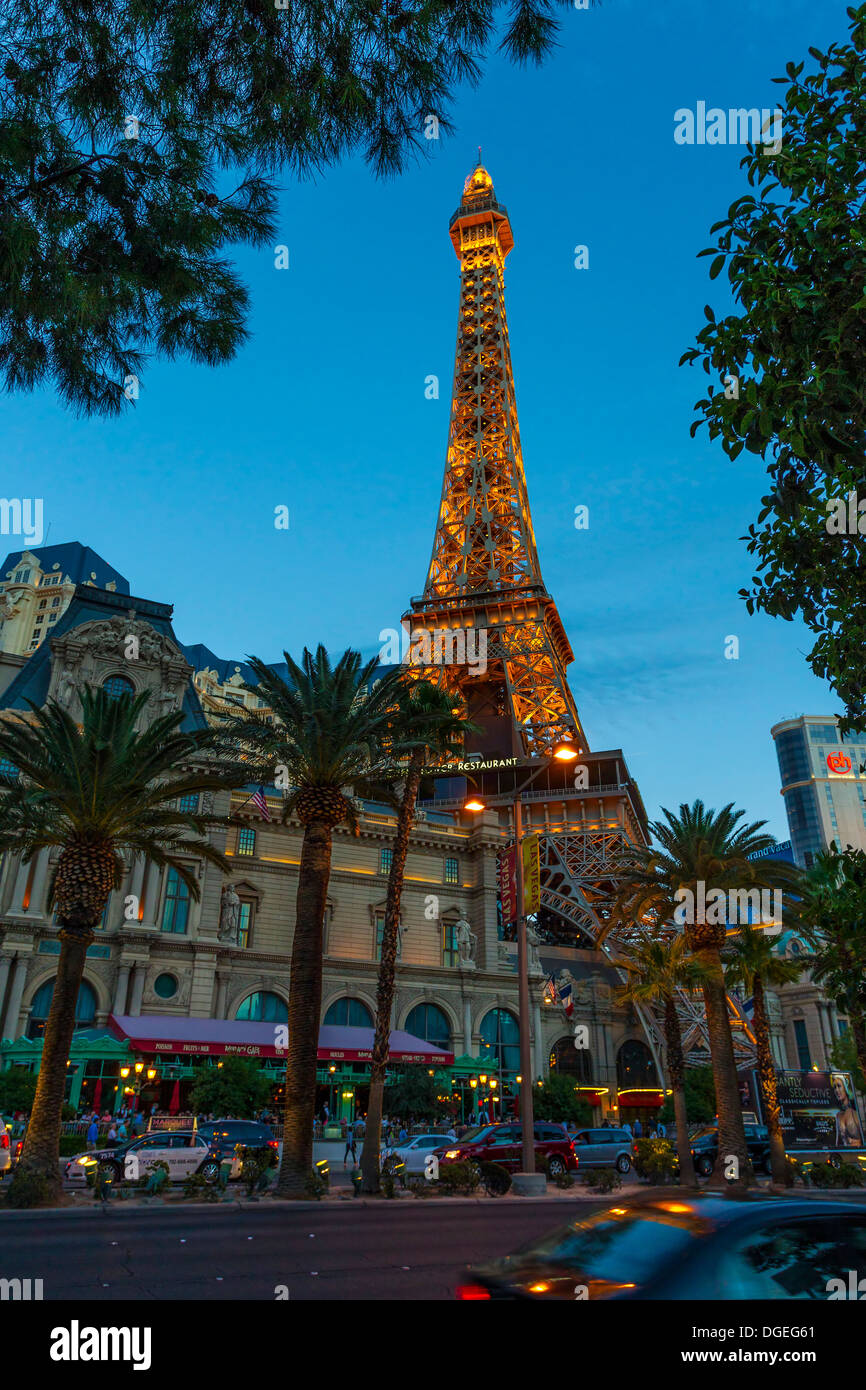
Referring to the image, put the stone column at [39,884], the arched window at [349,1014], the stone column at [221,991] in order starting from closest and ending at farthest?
the stone column at [39,884] → the stone column at [221,991] → the arched window at [349,1014]

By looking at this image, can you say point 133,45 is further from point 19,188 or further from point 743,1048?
point 743,1048

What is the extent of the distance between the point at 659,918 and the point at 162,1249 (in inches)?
876

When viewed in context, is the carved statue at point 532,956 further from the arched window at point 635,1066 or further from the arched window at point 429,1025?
the arched window at point 635,1066

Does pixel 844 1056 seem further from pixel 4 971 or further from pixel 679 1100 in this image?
pixel 4 971

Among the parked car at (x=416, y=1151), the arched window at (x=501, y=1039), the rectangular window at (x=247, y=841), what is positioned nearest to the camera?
the parked car at (x=416, y=1151)

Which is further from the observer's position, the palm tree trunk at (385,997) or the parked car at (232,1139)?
the parked car at (232,1139)

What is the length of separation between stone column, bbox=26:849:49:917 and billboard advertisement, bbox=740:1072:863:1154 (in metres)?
33.4

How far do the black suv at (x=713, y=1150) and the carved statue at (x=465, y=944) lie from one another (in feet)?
55.3

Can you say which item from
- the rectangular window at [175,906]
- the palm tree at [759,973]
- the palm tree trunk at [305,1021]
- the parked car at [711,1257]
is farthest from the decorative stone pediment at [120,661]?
the parked car at [711,1257]

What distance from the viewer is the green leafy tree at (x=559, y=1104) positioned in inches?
1784

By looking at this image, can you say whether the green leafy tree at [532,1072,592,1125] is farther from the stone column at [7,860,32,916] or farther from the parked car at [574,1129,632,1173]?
the stone column at [7,860,32,916]

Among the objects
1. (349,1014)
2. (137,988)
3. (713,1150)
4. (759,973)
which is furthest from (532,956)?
(759,973)
